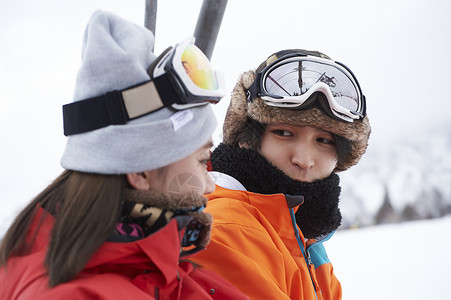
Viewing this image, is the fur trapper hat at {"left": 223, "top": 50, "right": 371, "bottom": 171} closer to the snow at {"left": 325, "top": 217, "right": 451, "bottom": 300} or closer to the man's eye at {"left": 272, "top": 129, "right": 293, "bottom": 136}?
the man's eye at {"left": 272, "top": 129, "right": 293, "bottom": 136}

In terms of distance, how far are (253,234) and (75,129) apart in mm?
810

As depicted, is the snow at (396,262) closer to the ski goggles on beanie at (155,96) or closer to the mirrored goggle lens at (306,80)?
the mirrored goggle lens at (306,80)

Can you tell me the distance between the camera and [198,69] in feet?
4.46

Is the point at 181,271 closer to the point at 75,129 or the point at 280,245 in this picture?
the point at 75,129

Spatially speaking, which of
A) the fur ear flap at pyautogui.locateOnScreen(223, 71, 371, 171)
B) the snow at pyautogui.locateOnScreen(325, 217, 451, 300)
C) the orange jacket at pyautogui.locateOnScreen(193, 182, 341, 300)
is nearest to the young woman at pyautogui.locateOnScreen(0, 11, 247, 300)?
the orange jacket at pyautogui.locateOnScreen(193, 182, 341, 300)

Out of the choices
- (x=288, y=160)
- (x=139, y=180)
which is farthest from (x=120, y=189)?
(x=288, y=160)

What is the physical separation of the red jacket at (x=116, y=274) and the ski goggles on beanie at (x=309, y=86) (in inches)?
38.8

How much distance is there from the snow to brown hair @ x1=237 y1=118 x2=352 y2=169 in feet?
7.40

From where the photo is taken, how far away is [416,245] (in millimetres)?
5000

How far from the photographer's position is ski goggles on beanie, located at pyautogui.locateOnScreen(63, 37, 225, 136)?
1.15 meters

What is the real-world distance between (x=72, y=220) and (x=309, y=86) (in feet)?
4.10

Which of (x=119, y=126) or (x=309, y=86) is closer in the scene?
(x=119, y=126)

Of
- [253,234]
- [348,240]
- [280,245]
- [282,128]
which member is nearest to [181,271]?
[253,234]

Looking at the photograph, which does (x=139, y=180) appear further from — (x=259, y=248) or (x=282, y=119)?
(x=282, y=119)
